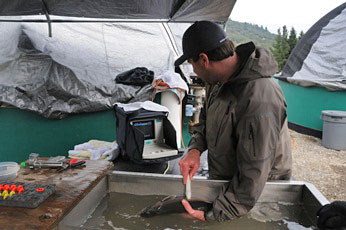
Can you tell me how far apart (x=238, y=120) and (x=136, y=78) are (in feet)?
9.85

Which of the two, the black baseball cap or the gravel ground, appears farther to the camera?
the gravel ground

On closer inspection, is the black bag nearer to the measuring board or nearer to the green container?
the green container

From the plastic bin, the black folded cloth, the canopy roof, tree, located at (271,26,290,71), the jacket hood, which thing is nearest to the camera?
the jacket hood

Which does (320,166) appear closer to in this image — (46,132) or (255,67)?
(46,132)

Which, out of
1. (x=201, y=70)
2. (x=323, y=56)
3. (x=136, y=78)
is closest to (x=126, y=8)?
(x=136, y=78)

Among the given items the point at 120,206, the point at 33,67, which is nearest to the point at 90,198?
the point at 120,206

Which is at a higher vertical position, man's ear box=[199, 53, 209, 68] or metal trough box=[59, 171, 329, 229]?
man's ear box=[199, 53, 209, 68]

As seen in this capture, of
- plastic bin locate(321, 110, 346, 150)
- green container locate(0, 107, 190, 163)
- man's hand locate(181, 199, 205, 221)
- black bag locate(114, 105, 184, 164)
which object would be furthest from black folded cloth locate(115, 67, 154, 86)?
plastic bin locate(321, 110, 346, 150)

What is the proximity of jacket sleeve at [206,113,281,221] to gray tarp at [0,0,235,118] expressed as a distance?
2894 millimetres

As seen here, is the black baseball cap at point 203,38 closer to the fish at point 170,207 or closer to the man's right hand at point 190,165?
the man's right hand at point 190,165

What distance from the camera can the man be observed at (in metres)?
1.46

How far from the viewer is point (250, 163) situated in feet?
4.81

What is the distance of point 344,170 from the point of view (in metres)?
6.12

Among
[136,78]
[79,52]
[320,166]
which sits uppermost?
[79,52]
